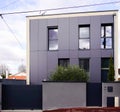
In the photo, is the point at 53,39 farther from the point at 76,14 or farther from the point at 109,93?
the point at 109,93

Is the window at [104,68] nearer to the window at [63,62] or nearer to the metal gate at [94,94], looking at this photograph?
the window at [63,62]

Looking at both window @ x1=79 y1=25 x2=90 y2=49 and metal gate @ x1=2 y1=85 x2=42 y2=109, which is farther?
window @ x1=79 y1=25 x2=90 y2=49

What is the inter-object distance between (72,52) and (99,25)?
340 cm

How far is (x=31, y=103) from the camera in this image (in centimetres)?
2392

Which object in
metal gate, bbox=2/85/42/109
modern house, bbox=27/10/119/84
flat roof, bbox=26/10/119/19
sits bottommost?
metal gate, bbox=2/85/42/109

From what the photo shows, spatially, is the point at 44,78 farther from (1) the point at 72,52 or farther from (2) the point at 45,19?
(2) the point at 45,19

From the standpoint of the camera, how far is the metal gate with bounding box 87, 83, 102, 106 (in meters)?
23.1

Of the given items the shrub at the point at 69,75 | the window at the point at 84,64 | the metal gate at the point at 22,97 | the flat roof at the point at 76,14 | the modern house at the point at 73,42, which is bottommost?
the metal gate at the point at 22,97

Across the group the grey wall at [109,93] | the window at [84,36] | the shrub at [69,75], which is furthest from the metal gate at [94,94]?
the window at [84,36]

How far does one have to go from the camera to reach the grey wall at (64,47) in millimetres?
28375

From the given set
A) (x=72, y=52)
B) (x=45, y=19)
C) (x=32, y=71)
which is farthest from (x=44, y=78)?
(x=45, y=19)

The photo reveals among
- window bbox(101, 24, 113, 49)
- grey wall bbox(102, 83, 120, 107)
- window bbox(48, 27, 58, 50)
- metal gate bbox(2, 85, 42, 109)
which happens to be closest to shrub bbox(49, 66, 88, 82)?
metal gate bbox(2, 85, 42, 109)

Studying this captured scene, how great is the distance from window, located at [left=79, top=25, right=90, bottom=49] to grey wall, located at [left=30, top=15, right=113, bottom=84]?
405 mm

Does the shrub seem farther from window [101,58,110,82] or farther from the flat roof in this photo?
the flat roof
